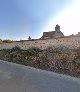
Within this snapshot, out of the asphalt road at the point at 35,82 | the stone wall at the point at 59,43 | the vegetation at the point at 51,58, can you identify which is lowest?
the asphalt road at the point at 35,82

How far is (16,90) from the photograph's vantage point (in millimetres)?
9781

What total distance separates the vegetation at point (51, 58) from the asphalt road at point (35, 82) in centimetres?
108

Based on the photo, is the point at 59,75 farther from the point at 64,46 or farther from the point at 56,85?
the point at 64,46

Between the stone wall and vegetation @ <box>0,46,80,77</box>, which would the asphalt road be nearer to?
vegetation @ <box>0,46,80,77</box>

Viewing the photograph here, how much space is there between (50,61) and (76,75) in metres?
2.66

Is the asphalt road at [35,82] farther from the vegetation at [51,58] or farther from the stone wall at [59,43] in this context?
the stone wall at [59,43]

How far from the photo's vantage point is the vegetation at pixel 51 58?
44.3 feet

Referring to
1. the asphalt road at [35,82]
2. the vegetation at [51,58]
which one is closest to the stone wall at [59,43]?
the vegetation at [51,58]

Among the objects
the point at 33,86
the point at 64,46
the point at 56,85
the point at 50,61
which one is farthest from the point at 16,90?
the point at 64,46

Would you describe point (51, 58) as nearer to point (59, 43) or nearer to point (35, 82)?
point (59, 43)

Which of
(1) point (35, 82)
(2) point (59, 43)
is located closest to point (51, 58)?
(2) point (59, 43)

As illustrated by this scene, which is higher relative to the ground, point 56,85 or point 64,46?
point 64,46

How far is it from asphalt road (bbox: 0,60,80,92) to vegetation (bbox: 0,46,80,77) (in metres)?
1.08

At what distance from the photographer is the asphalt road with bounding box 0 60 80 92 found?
9.98 meters
